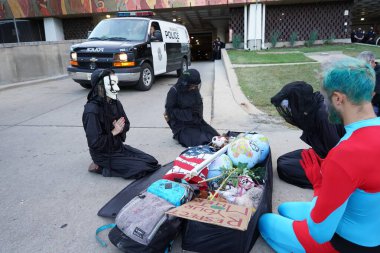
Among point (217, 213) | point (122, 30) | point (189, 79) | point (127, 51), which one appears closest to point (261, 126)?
point (189, 79)

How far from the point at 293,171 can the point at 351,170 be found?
2.13m

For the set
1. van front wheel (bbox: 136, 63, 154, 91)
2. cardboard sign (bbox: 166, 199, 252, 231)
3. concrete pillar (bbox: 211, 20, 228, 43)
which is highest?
concrete pillar (bbox: 211, 20, 228, 43)

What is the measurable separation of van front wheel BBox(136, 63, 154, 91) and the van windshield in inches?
34.3

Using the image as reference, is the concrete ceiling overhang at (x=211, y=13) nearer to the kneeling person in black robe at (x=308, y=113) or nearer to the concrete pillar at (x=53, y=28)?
the concrete pillar at (x=53, y=28)

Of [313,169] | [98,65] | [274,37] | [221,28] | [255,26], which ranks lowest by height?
[313,169]

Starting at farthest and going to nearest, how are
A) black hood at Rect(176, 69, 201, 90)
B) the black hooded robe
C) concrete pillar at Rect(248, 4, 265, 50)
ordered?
1. concrete pillar at Rect(248, 4, 265, 50)
2. the black hooded robe
3. black hood at Rect(176, 69, 201, 90)

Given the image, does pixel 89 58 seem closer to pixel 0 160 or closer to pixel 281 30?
pixel 0 160

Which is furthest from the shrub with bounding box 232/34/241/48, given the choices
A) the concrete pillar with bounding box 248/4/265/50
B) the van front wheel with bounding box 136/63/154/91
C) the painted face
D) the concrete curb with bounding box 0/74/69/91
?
the painted face

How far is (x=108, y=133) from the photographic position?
12.6 feet

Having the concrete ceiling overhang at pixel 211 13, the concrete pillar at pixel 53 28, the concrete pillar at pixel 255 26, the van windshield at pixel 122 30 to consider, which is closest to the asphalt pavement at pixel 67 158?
the van windshield at pixel 122 30

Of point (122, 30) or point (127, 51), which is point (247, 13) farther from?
point (127, 51)

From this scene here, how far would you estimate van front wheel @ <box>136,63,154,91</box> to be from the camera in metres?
9.41

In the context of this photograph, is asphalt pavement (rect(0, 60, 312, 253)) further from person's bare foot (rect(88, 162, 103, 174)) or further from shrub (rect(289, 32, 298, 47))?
shrub (rect(289, 32, 298, 47))

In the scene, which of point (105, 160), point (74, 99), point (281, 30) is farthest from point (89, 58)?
point (281, 30)
